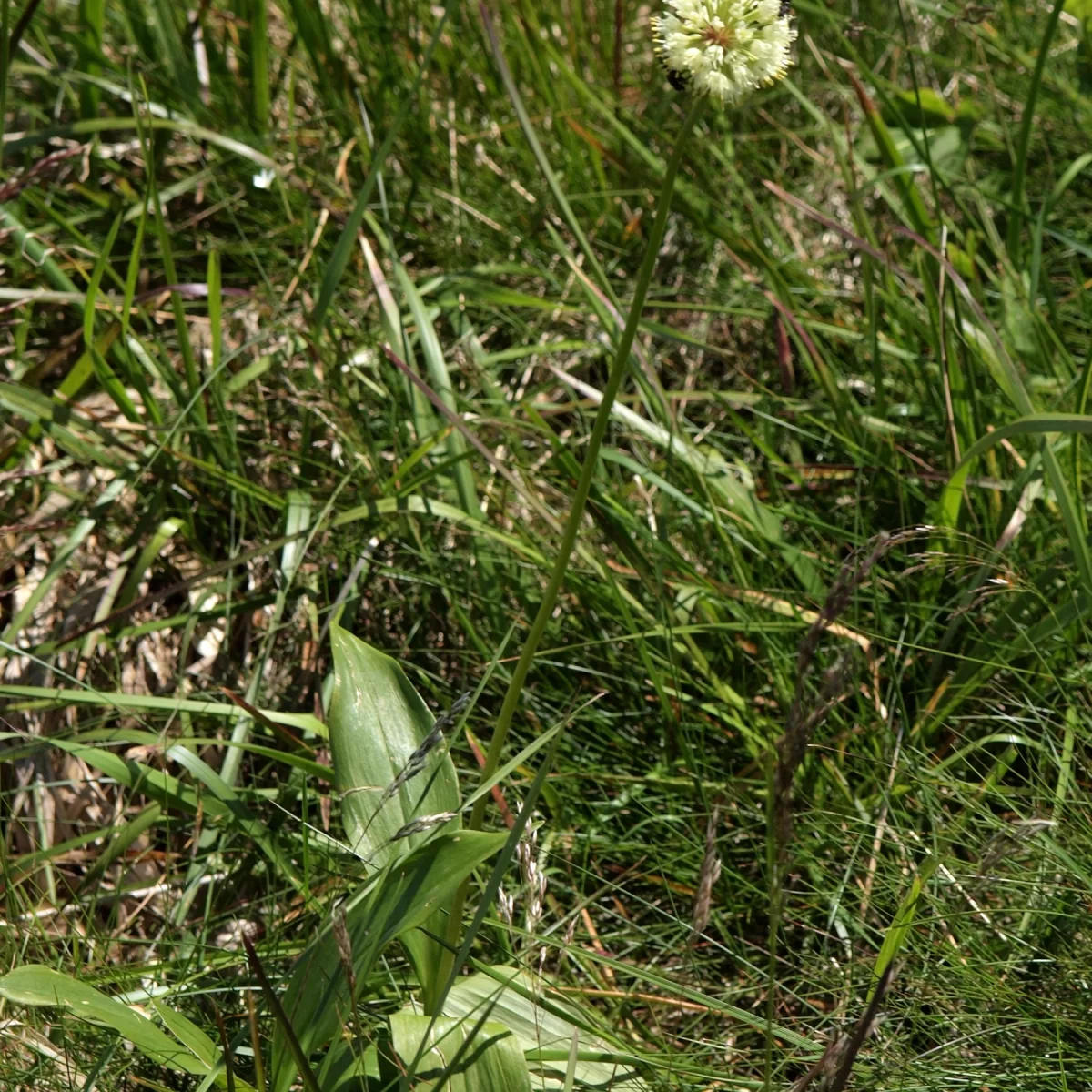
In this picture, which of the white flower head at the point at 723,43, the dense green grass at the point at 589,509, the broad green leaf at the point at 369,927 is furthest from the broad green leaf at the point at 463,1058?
the white flower head at the point at 723,43

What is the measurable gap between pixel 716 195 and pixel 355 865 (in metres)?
2.11

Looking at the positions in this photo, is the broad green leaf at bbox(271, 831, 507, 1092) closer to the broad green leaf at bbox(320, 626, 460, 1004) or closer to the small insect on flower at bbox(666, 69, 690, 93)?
the broad green leaf at bbox(320, 626, 460, 1004)

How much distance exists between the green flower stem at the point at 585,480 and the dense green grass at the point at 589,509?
240mm

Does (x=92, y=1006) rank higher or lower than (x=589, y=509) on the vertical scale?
lower

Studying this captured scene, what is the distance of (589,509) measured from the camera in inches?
92.5

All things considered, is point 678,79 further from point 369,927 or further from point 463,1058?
point 463,1058

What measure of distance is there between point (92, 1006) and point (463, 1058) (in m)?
0.48

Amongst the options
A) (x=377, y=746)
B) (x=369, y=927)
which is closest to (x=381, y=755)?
(x=377, y=746)

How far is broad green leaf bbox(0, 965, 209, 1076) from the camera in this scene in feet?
4.62

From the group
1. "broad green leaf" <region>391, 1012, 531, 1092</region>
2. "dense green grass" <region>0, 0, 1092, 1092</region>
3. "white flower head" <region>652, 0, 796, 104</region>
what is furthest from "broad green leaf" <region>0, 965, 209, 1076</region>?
"white flower head" <region>652, 0, 796, 104</region>

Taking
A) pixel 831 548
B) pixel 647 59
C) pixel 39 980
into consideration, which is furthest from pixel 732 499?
pixel 647 59

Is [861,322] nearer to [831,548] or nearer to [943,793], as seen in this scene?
[831,548]

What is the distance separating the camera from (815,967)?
1.73 m

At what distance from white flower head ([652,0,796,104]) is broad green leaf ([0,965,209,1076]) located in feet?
4.35
